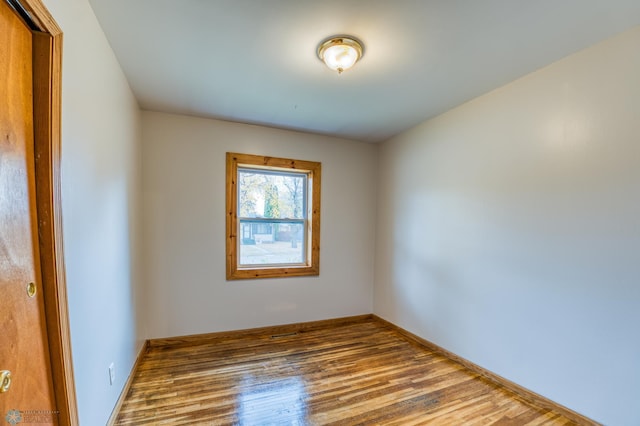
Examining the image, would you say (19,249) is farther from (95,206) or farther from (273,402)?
→ (273,402)

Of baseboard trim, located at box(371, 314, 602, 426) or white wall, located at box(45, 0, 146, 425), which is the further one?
baseboard trim, located at box(371, 314, 602, 426)

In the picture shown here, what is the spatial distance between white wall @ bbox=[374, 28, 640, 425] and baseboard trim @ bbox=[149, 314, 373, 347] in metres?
1.05

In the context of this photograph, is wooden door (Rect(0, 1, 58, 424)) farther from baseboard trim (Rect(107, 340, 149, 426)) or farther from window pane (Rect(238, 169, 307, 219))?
window pane (Rect(238, 169, 307, 219))

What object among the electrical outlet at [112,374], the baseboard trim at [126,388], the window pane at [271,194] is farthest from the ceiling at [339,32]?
the baseboard trim at [126,388]

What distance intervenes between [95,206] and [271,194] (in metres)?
2.09

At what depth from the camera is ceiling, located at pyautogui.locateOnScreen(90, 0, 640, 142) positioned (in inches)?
61.0

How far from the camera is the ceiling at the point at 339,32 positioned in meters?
1.55

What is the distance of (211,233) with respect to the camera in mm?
3191

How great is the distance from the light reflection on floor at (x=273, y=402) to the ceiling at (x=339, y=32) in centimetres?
255

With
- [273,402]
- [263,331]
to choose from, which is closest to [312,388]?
[273,402]

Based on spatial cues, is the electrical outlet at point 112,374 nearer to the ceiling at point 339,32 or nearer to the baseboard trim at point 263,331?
the baseboard trim at point 263,331

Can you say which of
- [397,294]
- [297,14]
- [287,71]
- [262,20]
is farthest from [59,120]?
[397,294]

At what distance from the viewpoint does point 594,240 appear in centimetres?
186

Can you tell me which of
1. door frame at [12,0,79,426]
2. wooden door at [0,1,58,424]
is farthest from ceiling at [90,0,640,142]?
wooden door at [0,1,58,424]
